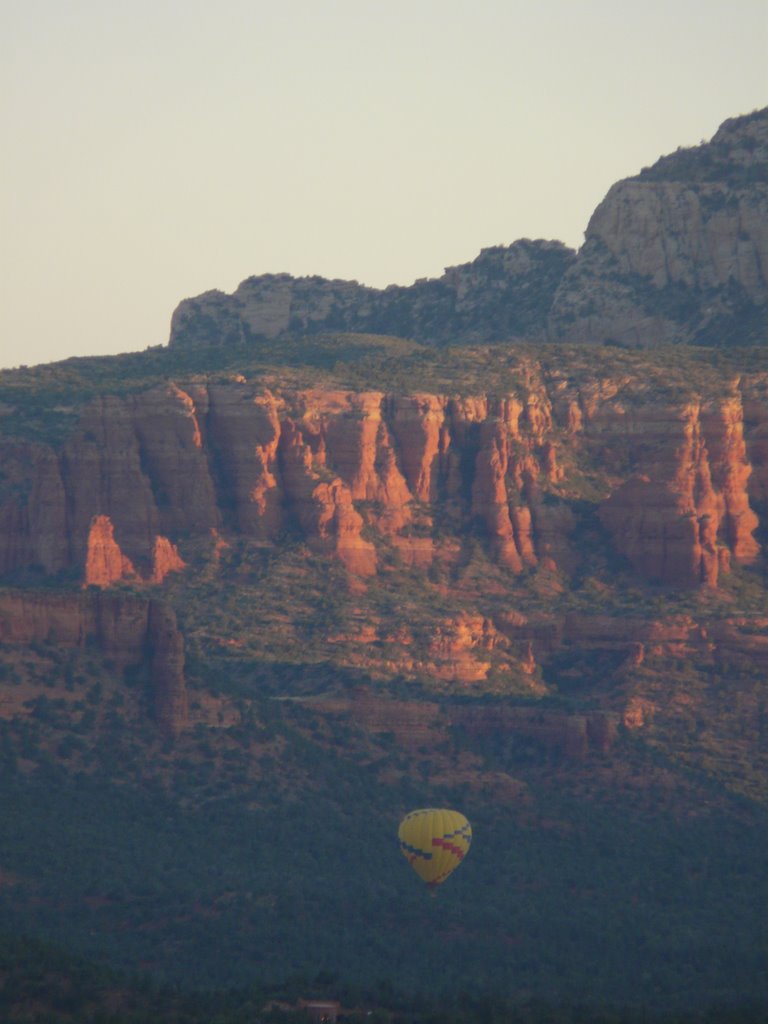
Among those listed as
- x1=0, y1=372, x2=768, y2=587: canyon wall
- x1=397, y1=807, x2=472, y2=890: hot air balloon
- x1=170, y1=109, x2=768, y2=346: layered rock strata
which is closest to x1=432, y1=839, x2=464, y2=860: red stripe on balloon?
x1=397, y1=807, x2=472, y2=890: hot air balloon

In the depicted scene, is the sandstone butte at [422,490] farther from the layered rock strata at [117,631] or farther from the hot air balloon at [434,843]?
the hot air balloon at [434,843]

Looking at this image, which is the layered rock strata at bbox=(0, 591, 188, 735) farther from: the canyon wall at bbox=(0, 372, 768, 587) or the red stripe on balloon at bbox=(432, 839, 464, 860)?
the canyon wall at bbox=(0, 372, 768, 587)

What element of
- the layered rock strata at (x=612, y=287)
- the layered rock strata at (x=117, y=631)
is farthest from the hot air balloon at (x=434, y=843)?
the layered rock strata at (x=612, y=287)

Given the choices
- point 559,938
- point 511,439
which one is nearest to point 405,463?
point 511,439

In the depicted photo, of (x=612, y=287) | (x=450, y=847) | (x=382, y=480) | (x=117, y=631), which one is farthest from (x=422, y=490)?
(x=450, y=847)

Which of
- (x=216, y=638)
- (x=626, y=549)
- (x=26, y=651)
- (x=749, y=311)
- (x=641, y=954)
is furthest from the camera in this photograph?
(x=749, y=311)

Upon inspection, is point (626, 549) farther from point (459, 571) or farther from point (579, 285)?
point (579, 285)

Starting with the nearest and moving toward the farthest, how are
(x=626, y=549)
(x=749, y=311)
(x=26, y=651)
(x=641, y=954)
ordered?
(x=641, y=954), (x=26, y=651), (x=626, y=549), (x=749, y=311)

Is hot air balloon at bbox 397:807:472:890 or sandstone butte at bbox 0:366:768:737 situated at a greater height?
sandstone butte at bbox 0:366:768:737
